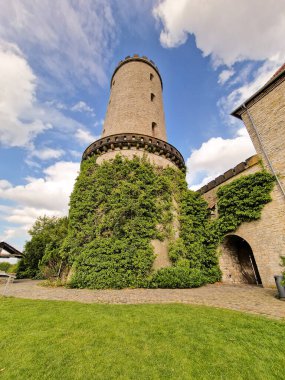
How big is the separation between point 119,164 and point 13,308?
8342 mm

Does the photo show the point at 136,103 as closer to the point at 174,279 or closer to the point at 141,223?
the point at 141,223

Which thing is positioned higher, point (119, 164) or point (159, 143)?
point (159, 143)

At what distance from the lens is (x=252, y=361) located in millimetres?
2893

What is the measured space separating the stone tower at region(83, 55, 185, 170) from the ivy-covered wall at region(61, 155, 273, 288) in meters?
1.17

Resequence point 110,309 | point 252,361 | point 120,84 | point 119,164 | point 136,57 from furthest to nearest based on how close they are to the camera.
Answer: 1. point 136,57
2. point 120,84
3. point 119,164
4. point 110,309
5. point 252,361

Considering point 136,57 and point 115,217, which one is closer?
point 115,217

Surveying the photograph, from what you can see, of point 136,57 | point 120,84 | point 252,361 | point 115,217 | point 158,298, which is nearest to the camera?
point 252,361

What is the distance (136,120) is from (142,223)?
8.81 m

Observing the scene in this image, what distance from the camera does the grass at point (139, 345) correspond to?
2.68 metres

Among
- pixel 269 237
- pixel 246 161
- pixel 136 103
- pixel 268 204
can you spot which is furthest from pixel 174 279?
pixel 136 103

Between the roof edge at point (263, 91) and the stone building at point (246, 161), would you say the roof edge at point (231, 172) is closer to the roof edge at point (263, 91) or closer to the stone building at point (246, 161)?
the stone building at point (246, 161)

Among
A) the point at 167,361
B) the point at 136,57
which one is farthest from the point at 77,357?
the point at 136,57

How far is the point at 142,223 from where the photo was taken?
32.4ft

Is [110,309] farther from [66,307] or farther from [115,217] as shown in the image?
[115,217]
